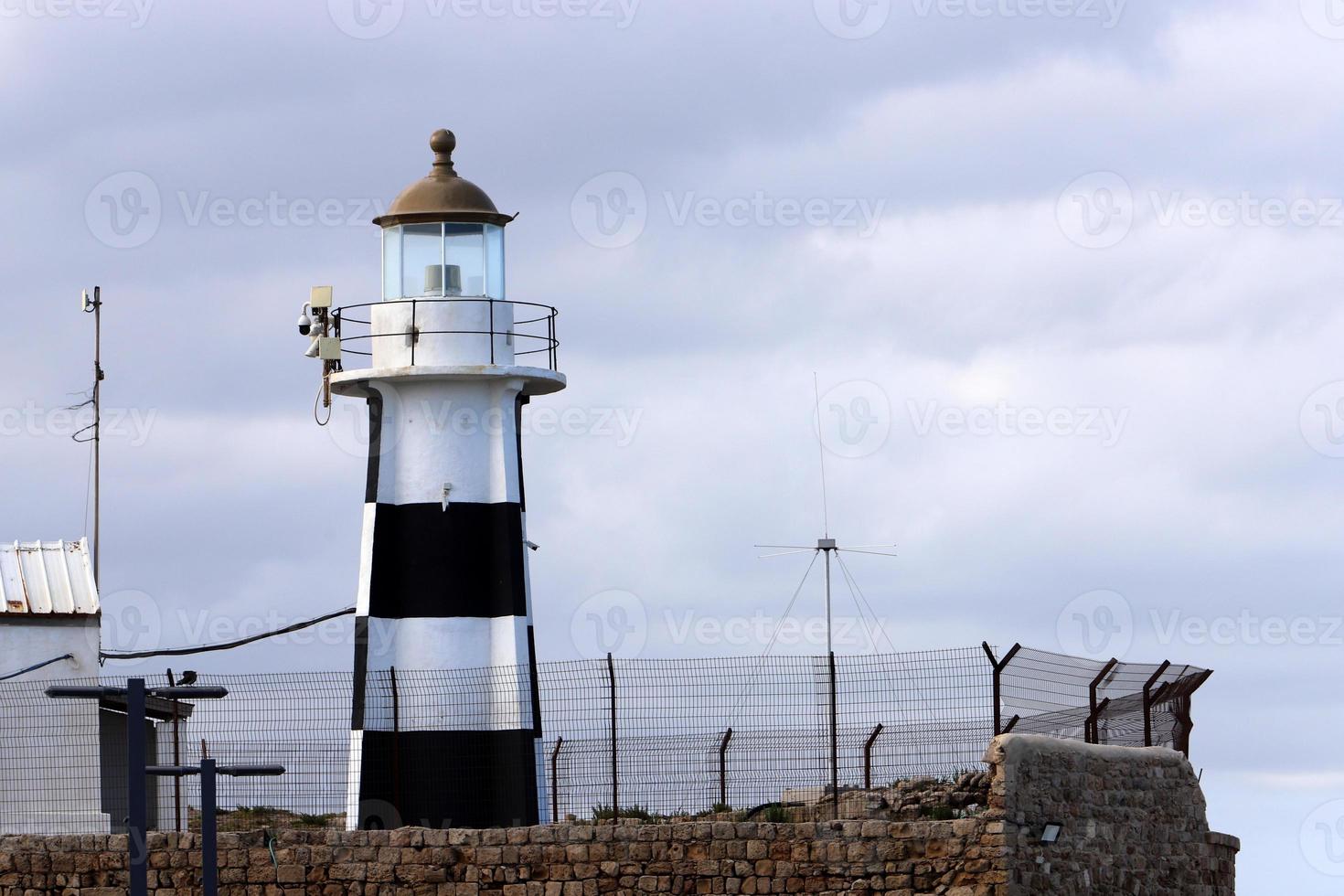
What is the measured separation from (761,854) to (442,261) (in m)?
7.61

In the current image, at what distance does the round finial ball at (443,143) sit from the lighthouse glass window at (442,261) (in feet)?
2.97

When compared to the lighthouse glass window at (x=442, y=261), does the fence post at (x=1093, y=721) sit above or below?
below

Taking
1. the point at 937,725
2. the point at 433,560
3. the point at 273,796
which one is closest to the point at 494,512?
the point at 433,560

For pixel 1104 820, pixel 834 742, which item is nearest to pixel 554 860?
pixel 834 742

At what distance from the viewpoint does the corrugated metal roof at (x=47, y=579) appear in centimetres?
2462

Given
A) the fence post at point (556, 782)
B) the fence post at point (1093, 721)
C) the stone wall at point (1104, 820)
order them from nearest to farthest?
the stone wall at point (1104, 820) < the fence post at point (1093, 721) < the fence post at point (556, 782)

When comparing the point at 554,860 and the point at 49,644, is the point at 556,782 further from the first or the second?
the point at 49,644

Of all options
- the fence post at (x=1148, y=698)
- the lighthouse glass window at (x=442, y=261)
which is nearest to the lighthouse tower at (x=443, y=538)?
the lighthouse glass window at (x=442, y=261)

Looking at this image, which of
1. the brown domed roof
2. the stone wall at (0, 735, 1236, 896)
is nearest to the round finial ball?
the brown domed roof

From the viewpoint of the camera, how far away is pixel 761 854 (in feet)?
67.7

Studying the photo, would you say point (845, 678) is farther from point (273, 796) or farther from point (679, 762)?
point (273, 796)

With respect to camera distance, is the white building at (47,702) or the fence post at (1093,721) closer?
the fence post at (1093,721)

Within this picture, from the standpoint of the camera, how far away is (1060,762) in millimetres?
20875

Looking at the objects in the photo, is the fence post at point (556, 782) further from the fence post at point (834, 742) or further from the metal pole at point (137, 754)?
the metal pole at point (137, 754)
